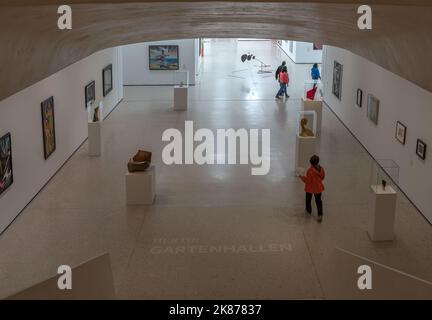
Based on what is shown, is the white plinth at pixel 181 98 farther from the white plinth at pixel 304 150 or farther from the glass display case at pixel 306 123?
the white plinth at pixel 304 150

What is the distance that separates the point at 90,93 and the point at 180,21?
10144mm

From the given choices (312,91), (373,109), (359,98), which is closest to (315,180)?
(373,109)

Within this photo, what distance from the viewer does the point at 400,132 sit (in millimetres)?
14602

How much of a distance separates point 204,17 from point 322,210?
17.7ft

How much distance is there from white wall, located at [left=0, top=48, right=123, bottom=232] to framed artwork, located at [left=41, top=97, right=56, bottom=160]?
0.51 ft

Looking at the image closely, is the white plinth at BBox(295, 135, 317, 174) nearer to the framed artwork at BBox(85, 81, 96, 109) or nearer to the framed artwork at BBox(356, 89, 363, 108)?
the framed artwork at BBox(356, 89, 363, 108)

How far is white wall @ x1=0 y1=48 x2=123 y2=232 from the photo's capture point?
40.9ft

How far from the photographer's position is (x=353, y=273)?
266 inches

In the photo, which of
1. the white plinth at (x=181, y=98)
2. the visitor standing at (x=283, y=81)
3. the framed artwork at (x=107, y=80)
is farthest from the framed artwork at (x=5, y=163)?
the visitor standing at (x=283, y=81)

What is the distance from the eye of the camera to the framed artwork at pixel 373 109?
17.2 metres

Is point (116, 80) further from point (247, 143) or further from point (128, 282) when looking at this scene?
point (128, 282)

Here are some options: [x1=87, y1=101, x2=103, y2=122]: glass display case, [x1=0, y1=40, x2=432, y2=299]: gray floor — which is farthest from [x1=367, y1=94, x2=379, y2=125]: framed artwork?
[x1=87, y1=101, x2=103, y2=122]: glass display case
